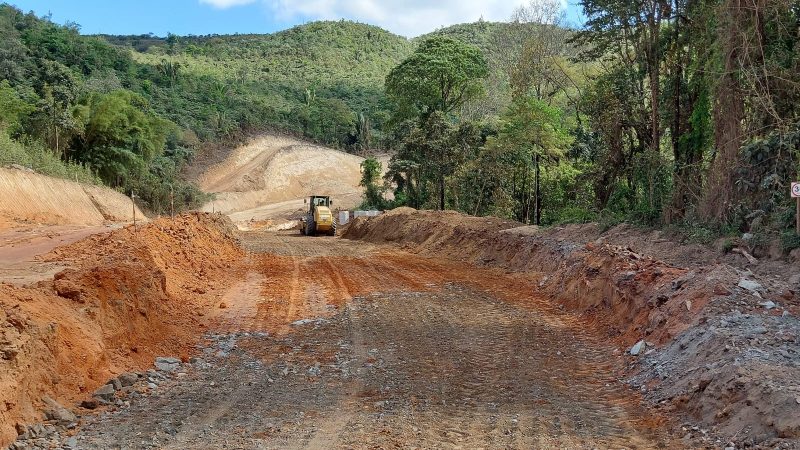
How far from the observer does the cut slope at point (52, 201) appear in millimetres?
26750

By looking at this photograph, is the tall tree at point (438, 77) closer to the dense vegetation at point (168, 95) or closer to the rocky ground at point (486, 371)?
the dense vegetation at point (168, 95)

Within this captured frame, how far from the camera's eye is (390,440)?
5.54 meters

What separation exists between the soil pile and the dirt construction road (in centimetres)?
56

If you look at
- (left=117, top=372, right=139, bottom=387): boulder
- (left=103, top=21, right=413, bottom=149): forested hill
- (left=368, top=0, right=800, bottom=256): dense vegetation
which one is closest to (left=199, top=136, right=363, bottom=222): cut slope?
(left=103, top=21, right=413, bottom=149): forested hill

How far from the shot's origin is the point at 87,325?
25.3 ft

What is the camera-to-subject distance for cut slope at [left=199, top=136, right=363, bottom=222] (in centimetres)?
6212

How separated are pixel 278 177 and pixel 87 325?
6156 cm

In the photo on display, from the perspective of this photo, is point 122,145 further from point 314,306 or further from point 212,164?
point 314,306

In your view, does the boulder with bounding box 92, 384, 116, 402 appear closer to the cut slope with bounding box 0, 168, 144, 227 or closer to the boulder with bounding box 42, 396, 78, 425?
the boulder with bounding box 42, 396, 78, 425

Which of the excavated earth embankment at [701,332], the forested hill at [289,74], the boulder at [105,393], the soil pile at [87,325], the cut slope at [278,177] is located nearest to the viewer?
the excavated earth embankment at [701,332]

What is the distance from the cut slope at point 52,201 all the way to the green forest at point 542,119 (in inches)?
54.2

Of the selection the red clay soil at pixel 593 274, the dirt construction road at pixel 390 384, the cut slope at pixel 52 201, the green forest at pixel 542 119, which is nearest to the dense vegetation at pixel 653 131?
the green forest at pixel 542 119

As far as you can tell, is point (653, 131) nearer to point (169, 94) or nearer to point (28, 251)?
point (28, 251)

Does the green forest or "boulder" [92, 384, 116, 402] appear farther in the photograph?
the green forest
